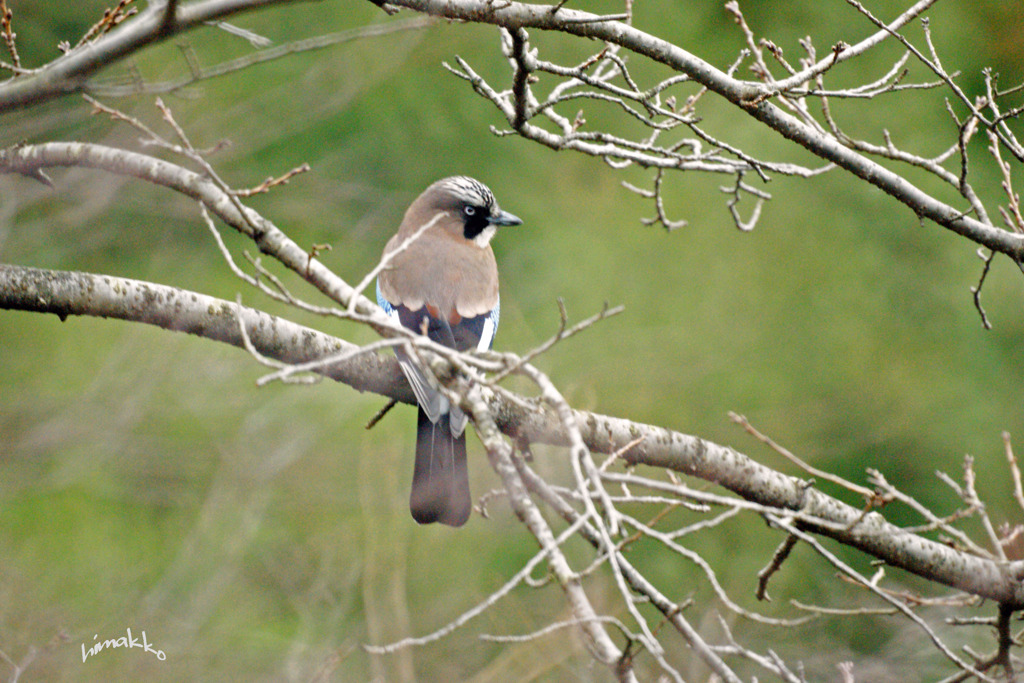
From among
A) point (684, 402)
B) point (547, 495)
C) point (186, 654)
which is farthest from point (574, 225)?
point (547, 495)

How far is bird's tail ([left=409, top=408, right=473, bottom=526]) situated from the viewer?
364 cm

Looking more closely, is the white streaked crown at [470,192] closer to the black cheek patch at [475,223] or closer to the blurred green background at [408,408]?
the black cheek patch at [475,223]

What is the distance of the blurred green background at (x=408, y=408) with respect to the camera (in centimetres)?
652

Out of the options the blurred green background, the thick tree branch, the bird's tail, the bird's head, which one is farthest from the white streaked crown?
the thick tree branch

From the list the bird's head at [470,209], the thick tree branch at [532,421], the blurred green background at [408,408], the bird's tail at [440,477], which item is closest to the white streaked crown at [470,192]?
the bird's head at [470,209]

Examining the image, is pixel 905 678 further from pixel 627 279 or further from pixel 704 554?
pixel 627 279

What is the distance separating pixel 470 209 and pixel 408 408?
562cm

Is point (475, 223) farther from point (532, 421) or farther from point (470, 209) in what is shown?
point (532, 421)

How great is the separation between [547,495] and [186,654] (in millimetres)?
4626

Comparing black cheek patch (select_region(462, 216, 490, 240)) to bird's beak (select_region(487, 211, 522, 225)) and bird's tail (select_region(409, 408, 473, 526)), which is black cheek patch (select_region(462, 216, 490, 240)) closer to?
bird's beak (select_region(487, 211, 522, 225))

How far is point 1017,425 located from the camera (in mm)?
9125

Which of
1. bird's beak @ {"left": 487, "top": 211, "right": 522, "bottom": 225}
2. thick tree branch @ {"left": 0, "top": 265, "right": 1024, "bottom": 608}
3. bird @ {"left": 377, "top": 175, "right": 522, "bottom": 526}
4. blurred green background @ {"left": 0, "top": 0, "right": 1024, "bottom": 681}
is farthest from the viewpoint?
blurred green background @ {"left": 0, "top": 0, "right": 1024, "bottom": 681}

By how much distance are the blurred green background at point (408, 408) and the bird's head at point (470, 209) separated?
4.36ft

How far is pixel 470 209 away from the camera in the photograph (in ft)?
16.5
